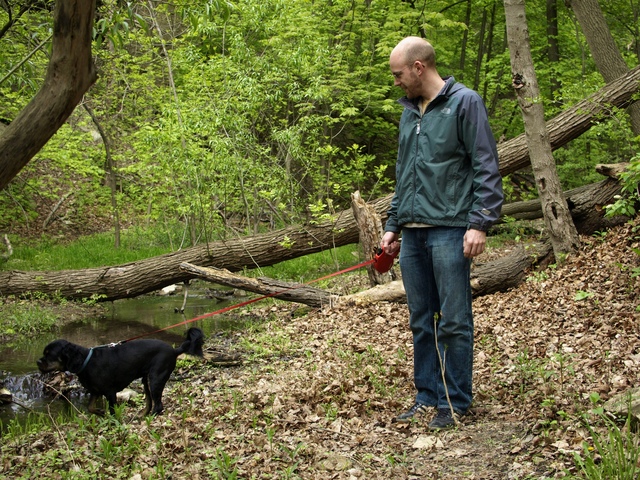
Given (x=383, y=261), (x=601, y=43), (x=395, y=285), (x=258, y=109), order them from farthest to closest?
(x=258, y=109) → (x=601, y=43) → (x=395, y=285) → (x=383, y=261)

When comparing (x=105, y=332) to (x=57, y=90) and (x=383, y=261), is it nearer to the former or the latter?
(x=383, y=261)

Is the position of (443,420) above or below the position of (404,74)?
below

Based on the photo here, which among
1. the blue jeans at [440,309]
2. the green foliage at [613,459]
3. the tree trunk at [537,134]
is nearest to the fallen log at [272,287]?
the tree trunk at [537,134]

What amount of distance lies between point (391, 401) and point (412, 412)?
13.5 inches

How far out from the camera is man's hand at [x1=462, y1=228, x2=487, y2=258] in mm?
3857

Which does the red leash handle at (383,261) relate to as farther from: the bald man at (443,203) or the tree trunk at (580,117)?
the tree trunk at (580,117)

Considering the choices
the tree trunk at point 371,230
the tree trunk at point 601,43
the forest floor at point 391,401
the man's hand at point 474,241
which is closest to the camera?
the forest floor at point 391,401

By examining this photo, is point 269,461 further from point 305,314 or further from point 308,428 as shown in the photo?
point 305,314

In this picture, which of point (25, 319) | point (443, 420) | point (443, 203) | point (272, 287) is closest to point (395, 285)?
point (272, 287)

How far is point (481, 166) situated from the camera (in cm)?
390

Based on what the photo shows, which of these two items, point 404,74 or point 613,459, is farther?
point 404,74

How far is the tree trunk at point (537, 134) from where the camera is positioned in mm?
7875

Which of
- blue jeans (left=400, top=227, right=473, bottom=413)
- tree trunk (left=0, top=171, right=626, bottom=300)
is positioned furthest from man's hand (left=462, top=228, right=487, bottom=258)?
tree trunk (left=0, top=171, right=626, bottom=300)

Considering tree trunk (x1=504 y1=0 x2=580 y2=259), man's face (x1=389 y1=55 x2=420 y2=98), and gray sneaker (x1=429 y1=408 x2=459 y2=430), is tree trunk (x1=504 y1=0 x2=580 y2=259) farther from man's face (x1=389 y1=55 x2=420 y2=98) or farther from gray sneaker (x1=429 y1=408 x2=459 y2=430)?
gray sneaker (x1=429 y1=408 x2=459 y2=430)
